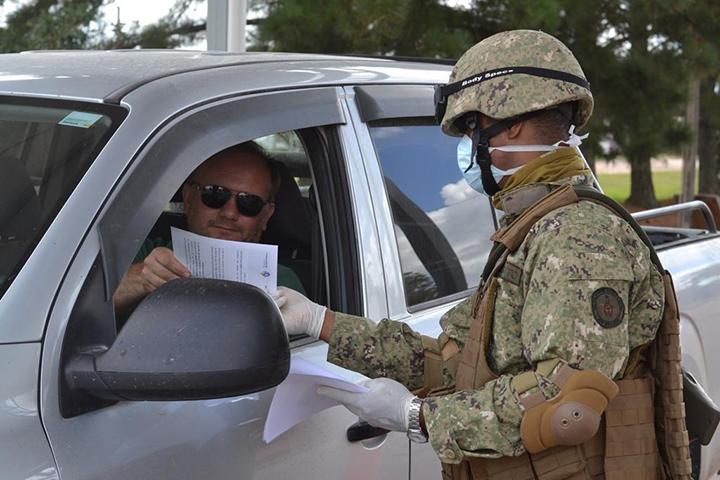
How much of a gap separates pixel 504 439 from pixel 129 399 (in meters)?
0.69

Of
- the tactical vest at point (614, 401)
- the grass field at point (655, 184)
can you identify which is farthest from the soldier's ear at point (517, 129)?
the grass field at point (655, 184)

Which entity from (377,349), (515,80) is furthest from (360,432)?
(515,80)

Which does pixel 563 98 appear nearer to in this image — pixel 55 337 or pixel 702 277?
pixel 55 337

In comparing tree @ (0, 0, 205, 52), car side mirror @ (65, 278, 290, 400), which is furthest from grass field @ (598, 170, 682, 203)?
car side mirror @ (65, 278, 290, 400)

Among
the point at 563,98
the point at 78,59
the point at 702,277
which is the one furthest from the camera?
the point at 702,277

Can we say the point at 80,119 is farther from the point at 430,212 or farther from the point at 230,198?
the point at 430,212

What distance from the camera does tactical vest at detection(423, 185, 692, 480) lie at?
6.89 feet

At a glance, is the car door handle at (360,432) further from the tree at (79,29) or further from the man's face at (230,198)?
the tree at (79,29)

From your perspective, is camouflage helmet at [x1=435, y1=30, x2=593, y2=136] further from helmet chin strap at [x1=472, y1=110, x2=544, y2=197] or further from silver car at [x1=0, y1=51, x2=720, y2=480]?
silver car at [x1=0, y1=51, x2=720, y2=480]

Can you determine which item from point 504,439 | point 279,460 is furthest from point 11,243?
point 504,439

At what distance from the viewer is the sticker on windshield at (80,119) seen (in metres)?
2.16

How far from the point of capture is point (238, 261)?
2324 mm

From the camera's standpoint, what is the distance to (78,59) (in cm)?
261

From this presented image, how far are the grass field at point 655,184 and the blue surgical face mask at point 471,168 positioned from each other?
55.5 ft
